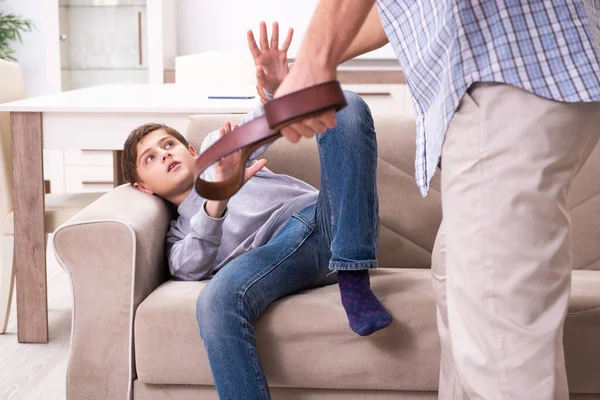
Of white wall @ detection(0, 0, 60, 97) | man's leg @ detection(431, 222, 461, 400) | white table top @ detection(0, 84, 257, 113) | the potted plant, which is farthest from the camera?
white wall @ detection(0, 0, 60, 97)

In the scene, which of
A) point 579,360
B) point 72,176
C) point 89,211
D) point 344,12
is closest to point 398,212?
point 579,360

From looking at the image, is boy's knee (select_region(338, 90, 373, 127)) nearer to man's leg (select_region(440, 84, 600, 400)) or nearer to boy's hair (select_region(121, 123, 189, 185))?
boy's hair (select_region(121, 123, 189, 185))

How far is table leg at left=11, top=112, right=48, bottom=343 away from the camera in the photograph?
7.32 feet

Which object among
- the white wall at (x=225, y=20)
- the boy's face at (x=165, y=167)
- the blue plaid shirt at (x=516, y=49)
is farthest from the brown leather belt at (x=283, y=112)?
the white wall at (x=225, y=20)

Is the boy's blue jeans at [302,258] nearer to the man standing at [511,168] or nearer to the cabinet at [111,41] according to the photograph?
the man standing at [511,168]

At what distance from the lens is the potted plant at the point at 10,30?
4758 mm

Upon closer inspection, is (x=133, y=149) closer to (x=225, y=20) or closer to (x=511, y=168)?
(x=511, y=168)

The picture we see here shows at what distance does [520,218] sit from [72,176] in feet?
12.7

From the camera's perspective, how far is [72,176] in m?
4.34

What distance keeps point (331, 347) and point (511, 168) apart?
791 mm

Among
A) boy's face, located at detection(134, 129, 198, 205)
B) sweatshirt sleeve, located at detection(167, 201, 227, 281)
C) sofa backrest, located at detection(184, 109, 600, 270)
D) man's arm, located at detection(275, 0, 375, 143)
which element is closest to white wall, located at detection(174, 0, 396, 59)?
sofa backrest, located at detection(184, 109, 600, 270)

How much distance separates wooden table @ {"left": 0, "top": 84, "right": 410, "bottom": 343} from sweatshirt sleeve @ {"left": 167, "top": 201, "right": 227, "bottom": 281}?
63 cm

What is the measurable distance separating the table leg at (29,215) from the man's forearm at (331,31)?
1538 mm

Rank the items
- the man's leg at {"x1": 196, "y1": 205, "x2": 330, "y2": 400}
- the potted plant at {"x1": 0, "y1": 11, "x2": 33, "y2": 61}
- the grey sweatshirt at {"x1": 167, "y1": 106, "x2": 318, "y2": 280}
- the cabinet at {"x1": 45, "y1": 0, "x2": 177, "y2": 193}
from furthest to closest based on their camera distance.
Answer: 1. the potted plant at {"x1": 0, "y1": 11, "x2": 33, "y2": 61}
2. the cabinet at {"x1": 45, "y1": 0, "x2": 177, "y2": 193}
3. the grey sweatshirt at {"x1": 167, "y1": 106, "x2": 318, "y2": 280}
4. the man's leg at {"x1": 196, "y1": 205, "x2": 330, "y2": 400}
